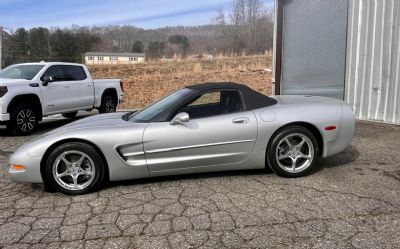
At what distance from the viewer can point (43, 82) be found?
29.5ft

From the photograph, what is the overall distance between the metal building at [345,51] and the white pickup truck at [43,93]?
542 centimetres

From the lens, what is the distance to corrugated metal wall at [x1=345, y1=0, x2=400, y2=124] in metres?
→ 8.15

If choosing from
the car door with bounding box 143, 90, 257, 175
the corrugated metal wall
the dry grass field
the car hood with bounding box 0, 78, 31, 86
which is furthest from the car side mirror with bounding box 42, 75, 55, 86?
the corrugated metal wall

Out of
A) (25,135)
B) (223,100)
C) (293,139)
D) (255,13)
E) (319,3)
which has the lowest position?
(25,135)

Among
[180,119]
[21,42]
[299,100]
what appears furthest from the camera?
[21,42]

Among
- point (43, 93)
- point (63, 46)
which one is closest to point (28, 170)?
point (43, 93)

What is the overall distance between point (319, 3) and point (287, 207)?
24.6ft

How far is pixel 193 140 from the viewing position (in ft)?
14.9

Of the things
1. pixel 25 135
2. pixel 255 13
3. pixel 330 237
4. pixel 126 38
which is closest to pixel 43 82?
pixel 25 135

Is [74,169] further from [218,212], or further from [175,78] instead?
[175,78]

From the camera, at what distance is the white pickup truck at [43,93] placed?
8281mm

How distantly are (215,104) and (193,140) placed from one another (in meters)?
0.70

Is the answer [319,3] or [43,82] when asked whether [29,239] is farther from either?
[319,3]

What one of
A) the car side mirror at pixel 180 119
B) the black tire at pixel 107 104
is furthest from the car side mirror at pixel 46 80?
the car side mirror at pixel 180 119
